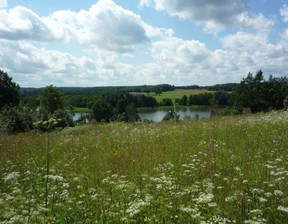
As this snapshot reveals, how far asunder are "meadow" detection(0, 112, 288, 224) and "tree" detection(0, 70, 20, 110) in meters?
30.0

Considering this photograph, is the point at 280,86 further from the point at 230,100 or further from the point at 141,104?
the point at 141,104

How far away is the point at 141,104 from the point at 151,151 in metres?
94.6

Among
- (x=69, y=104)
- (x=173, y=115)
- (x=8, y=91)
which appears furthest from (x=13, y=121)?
(x=69, y=104)

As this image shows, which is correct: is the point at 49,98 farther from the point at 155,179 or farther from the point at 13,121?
the point at 155,179

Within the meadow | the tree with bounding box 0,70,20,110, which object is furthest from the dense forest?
the meadow

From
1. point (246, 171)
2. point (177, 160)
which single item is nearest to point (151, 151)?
point (177, 160)

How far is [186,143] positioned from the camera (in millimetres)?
6469

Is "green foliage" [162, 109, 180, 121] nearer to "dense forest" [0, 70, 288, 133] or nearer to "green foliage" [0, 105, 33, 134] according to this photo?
"dense forest" [0, 70, 288, 133]

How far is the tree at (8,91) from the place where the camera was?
32241mm

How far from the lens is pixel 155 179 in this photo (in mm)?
2738

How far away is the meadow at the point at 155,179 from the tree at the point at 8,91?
30.0m

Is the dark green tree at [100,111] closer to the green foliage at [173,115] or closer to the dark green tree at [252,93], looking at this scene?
the dark green tree at [252,93]

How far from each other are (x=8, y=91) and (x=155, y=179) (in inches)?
1488

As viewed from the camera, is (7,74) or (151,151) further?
(7,74)
